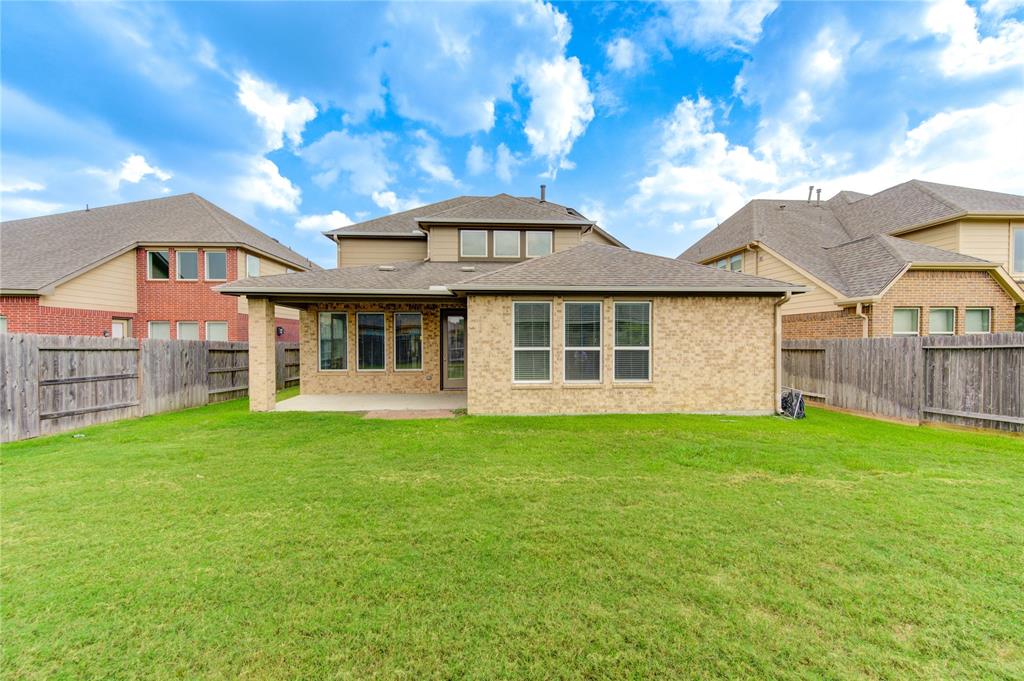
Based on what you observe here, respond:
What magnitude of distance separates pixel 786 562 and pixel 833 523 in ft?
3.73

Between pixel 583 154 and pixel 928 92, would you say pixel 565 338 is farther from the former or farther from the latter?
pixel 928 92

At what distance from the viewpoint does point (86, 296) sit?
15047 millimetres

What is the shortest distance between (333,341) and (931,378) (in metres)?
14.9

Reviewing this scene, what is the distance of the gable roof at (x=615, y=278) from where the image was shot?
29.3 ft

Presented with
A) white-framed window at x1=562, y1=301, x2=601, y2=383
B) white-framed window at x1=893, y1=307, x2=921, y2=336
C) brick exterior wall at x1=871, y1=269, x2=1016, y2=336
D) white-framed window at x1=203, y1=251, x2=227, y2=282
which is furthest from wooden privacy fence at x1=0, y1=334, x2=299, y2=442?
white-framed window at x1=893, y1=307, x2=921, y2=336

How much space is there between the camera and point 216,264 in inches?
679

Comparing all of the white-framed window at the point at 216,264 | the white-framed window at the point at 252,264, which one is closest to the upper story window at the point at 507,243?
the white-framed window at the point at 252,264

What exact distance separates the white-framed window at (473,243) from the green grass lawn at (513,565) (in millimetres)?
9396

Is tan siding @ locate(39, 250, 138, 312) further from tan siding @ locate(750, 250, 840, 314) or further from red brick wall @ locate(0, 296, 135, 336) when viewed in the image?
tan siding @ locate(750, 250, 840, 314)

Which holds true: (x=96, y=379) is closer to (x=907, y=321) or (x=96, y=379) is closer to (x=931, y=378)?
(x=931, y=378)

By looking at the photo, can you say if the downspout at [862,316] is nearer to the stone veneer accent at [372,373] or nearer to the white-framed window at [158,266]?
the stone veneer accent at [372,373]

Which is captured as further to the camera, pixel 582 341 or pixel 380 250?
pixel 380 250

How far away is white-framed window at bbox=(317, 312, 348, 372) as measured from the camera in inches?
489

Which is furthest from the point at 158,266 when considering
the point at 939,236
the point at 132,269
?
the point at 939,236
